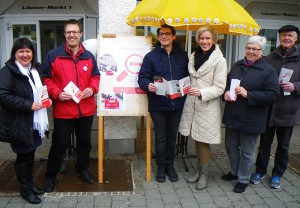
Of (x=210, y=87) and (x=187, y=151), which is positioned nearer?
(x=210, y=87)

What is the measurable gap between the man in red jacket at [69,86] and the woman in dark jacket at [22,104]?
0.20m

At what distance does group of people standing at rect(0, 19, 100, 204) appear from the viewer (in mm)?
3176

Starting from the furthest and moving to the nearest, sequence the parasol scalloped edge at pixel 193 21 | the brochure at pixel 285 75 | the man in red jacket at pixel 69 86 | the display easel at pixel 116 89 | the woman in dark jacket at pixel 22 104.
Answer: the display easel at pixel 116 89 < the brochure at pixel 285 75 < the man in red jacket at pixel 69 86 < the parasol scalloped edge at pixel 193 21 < the woman in dark jacket at pixel 22 104

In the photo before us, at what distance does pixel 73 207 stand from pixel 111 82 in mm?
1569

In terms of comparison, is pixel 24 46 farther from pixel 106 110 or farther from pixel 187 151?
pixel 187 151

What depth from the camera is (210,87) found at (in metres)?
3.56

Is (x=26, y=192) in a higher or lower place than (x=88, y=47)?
lower

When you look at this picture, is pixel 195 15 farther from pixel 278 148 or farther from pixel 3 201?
pixel 3 201

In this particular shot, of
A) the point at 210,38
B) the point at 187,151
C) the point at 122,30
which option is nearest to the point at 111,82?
the point at 122,30

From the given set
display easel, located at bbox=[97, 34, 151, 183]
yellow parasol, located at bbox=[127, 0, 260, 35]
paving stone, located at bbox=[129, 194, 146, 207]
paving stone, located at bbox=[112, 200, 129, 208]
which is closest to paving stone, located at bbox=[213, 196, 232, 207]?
paving stone, located at bbox=[129, 194, 146, 207]

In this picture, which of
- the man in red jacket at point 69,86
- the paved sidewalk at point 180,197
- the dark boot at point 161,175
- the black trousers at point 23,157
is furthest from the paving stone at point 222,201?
the black trousers at point 23,157

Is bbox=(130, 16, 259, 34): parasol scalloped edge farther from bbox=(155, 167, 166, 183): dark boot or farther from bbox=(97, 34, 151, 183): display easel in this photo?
bbox=(155, 167, 166, 183): dark boot

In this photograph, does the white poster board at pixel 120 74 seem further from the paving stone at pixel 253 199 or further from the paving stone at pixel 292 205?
the paving stone at pixel 292 205

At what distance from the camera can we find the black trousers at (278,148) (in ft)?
12.6
